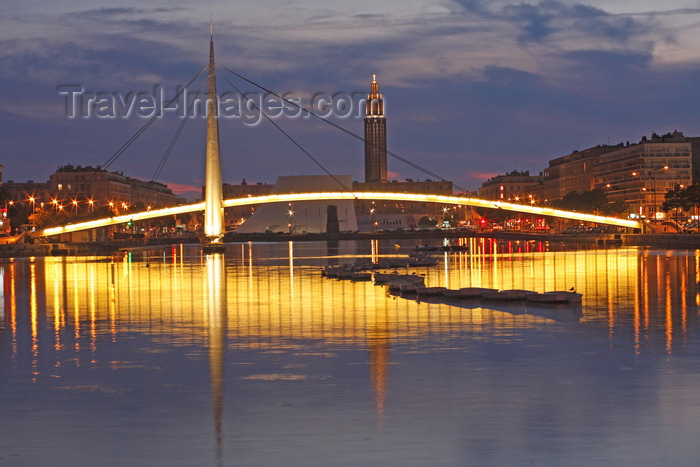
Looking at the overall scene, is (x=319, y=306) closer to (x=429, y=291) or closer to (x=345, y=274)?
(x=429, y=291)

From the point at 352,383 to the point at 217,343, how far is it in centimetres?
476

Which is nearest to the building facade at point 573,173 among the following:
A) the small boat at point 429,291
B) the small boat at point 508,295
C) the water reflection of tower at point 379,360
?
the small boat at point 429,291

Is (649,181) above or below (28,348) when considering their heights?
above

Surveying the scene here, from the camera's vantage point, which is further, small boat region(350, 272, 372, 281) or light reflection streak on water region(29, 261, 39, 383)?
small boat region(350, 272, 372, 281)

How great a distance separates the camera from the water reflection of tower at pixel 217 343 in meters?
10.2

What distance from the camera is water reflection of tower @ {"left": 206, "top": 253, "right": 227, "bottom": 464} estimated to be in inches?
400

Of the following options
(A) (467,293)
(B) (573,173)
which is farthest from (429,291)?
(B) (573,173)

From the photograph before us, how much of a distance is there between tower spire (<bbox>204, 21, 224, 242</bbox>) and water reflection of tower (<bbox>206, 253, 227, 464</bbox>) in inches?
1297

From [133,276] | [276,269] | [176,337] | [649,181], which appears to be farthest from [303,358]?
[649,181]

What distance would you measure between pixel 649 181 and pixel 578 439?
11862 centimetres

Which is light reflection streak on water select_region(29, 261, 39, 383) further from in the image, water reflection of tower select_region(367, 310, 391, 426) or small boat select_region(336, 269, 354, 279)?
small boat select_region(336, 269, 354, 279)

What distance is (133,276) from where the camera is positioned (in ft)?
124

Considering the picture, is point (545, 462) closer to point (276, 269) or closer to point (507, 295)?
point (507, 295)

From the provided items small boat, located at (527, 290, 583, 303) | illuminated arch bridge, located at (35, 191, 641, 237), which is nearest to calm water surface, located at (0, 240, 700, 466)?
small boat, located at (527, 290, 583, 303)
